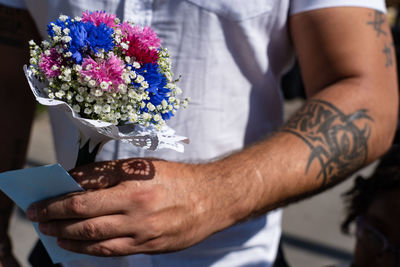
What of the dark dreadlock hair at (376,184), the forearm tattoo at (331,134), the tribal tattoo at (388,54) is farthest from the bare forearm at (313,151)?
the dark dreadlock hair at (376,184)

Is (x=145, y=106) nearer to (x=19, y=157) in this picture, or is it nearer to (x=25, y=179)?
(x=25, y=179)

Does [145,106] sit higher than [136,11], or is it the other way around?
[136,11]

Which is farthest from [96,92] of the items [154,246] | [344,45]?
[344,45]

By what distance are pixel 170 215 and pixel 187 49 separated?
1.90 ft

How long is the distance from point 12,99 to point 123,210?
3.50ft

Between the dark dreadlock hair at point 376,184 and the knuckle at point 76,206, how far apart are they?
5.59 feet

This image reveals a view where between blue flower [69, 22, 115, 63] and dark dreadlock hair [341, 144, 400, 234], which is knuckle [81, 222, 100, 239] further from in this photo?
dark dreadlock hair [341, 144, 400, 234]

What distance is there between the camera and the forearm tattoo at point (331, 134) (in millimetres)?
1259

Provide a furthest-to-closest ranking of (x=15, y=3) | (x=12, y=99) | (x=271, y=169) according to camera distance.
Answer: (x=12, y=99), (x=15, y=3), (x=271, y=169)

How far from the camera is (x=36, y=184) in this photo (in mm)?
931

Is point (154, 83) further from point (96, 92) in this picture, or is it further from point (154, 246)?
point (154, 246)

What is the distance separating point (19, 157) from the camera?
181 centimetres

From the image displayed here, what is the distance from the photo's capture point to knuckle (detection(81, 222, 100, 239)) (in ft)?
3.00

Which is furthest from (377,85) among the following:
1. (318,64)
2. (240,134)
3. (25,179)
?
(25,179)
